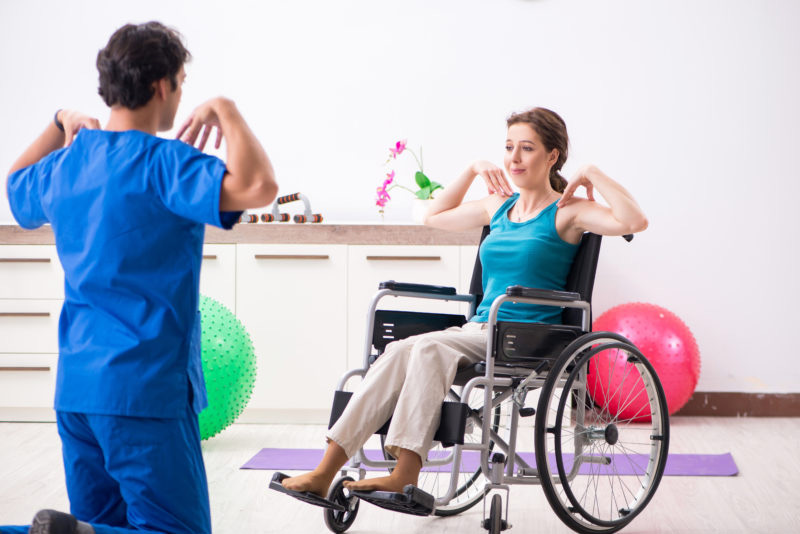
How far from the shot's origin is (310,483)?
195cm

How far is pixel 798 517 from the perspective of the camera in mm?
2412

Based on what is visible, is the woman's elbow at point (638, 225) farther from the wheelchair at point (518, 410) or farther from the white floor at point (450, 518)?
the white floor at point (450, 518)

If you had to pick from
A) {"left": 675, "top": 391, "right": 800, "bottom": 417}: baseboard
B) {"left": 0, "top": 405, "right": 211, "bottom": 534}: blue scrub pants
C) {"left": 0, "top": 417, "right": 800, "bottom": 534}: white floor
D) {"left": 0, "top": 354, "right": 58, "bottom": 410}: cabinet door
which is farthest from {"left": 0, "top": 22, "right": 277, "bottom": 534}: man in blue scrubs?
{"left": 675, "top": 391, "right": 800, "bottom": 417}: baseboard

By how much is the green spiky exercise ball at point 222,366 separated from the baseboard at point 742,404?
2.10m

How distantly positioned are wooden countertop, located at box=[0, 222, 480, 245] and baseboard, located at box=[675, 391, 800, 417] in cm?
136

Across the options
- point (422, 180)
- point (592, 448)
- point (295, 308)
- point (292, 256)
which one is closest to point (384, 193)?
point (422, 180)

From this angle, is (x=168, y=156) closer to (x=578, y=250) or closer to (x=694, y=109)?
(x=578, y=250)

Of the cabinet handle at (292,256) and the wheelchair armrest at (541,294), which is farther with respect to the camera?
the cabinet handle at (292,256)

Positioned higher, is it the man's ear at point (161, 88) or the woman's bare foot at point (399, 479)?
the man's ear at point (161, 88)

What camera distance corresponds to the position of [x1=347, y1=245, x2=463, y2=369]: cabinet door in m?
3.77

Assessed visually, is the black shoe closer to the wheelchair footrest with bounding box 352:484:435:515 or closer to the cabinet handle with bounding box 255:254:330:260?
the wheelchair footrest with bounding box 352:484:435:515

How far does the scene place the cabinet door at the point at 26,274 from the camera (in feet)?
12.4

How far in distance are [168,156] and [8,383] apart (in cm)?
285

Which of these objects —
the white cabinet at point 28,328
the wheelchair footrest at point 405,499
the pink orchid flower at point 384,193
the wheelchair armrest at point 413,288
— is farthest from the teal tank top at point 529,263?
the white cabinet at point 28,328
